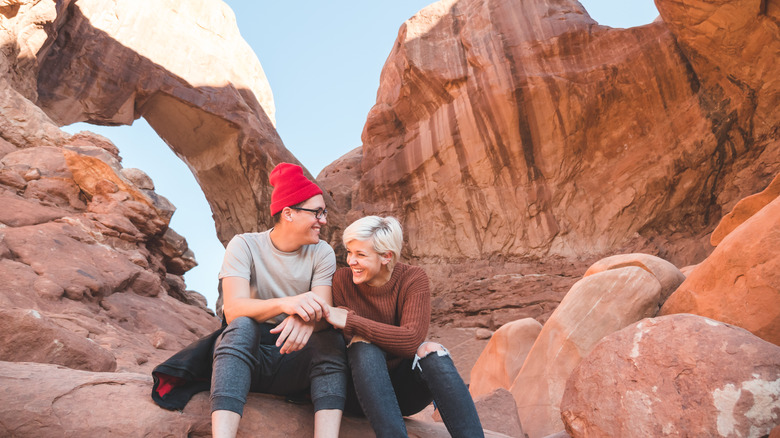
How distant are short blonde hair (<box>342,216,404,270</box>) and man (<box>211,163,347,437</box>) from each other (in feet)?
0.74

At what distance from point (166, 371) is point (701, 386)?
90.9 inches

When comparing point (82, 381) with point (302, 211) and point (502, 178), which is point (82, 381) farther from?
point (502, 178)

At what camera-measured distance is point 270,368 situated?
7.98ft

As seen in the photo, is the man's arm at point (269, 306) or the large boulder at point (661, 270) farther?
the large boulder at point (661, 270)

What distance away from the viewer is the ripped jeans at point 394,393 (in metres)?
2.22

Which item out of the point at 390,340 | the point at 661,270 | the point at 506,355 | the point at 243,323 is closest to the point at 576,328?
the point at 661,270

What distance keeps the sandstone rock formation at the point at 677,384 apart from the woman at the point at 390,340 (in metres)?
0.69

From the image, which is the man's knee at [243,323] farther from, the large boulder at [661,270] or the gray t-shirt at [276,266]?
the large boulder at [661,270]

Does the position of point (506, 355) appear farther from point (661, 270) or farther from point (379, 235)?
point (379, 235)

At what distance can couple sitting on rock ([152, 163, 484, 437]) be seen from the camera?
7.38ft

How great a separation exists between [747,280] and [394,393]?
9.52 feet

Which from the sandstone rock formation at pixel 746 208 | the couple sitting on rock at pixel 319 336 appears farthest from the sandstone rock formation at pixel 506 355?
the couple sitting on rock at pixel 319 336

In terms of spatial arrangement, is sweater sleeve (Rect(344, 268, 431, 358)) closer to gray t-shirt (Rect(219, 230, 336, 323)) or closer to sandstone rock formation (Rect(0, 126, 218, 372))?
gray t-shirt (Rect(219, 230, 336, 323))

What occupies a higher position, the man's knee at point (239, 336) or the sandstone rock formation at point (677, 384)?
A: the man's knee at point (239, 336)
